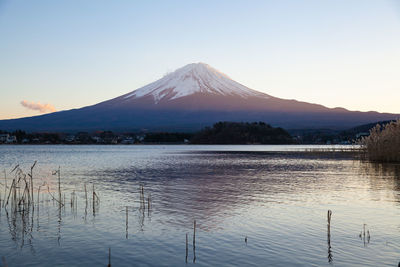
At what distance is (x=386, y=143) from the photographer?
35.6 metres

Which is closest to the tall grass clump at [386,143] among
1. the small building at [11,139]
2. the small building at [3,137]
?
the small building at [11,139]

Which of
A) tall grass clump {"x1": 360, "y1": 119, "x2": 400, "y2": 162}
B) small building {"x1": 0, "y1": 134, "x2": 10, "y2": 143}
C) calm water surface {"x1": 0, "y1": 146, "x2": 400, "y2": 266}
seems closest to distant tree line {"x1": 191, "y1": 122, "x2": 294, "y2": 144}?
small building {"x1": 0, "y1": 134, "x2": 10, "y2": 143}

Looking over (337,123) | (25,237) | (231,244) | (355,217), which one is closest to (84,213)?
(25,237)

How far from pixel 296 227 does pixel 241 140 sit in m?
124

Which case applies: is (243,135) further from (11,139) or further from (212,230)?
(212,230)

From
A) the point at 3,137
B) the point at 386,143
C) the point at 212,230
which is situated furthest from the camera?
the point at 3,137

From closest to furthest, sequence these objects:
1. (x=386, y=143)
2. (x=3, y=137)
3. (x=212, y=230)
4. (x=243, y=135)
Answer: (x=212, y=230) < (x=386, y=143) < (x=243, y=135) < (x=3, y=137)

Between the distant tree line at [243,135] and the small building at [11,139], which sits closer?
the distant tree line at [243,135]

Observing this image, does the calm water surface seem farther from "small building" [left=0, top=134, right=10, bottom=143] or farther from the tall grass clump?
"small building" [left=0, top=134, right=10, bottom=143]

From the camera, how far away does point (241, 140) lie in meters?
135

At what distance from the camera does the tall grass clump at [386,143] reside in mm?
33781

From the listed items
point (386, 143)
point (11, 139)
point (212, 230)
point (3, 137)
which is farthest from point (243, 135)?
point (212, 230)

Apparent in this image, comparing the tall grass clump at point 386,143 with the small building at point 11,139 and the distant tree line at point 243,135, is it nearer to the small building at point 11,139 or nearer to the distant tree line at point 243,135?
the distant tree line at point 243,135

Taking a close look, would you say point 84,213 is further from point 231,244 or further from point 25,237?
point 231,244
